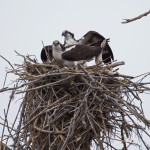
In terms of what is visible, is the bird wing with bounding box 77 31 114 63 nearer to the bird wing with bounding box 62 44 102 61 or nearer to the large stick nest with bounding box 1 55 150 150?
the bird wing with bounding box 62 44 102 61

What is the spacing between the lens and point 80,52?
5.20m

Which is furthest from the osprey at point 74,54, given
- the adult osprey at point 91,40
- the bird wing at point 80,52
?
the adult osprey at point 91,40

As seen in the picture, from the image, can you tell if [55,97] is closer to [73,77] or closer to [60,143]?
[73,77]

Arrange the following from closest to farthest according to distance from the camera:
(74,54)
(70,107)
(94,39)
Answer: (70,107), (74,54), (94,39)

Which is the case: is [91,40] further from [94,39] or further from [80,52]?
[80,52]

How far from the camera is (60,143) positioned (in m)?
3.84

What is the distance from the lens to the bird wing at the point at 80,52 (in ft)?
16.8

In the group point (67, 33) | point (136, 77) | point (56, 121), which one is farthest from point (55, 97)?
point (67, 33)

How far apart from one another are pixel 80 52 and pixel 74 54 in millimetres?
151

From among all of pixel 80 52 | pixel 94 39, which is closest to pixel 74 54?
pixel 80 52

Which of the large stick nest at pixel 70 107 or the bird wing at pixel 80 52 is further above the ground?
the bird wing at pixel 80 52

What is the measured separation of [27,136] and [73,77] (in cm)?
128

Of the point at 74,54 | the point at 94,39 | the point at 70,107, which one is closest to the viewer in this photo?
the point at 70,107

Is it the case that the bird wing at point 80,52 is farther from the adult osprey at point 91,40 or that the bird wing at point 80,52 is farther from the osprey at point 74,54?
the adult osprey at point 91,40
